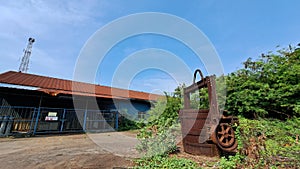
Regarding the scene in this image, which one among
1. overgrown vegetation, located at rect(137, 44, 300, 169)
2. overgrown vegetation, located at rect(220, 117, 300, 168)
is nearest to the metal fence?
overgrown vegetation, located at rect(137, 44, 300, 169)

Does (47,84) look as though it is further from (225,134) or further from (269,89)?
(269,89)

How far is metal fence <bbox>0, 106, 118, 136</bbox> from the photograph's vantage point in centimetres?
793

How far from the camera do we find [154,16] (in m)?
7.44

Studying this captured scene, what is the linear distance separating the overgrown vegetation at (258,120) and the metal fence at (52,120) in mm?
4737

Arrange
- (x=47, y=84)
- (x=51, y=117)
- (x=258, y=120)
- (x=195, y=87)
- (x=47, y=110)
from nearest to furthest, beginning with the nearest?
1. (x=195, y=87)
2. (x=258, y=120)
3. (x=51, y=117)
4. (x=47, y=110)
5. (x=47, y=84)

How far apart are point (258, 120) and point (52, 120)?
10.3 meters

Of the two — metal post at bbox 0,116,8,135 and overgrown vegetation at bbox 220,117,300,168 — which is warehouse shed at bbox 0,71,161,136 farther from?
overgrown vegetation at bbox 220,117,300,168

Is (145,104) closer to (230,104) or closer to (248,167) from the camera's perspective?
(230,104)

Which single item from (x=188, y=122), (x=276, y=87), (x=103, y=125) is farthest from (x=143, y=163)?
(x=103, y=125)

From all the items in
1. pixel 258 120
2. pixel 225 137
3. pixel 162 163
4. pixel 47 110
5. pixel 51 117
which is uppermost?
pixel 47 110

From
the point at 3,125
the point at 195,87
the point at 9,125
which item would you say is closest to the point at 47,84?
the point at 9,125

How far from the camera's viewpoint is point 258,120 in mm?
5945

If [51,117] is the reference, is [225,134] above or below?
below

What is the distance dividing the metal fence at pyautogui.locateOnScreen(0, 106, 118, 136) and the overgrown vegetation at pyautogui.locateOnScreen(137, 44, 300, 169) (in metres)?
4.74
